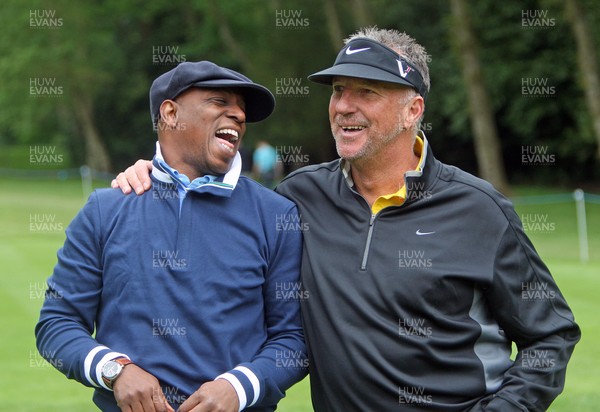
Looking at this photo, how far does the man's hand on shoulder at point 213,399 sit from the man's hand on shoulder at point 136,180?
869 millimetres

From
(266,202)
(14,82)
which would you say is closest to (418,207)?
(266,202)

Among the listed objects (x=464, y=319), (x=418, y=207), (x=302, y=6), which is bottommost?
(x=464, y=319)

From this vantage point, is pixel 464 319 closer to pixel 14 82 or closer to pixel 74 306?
pixel 74 306

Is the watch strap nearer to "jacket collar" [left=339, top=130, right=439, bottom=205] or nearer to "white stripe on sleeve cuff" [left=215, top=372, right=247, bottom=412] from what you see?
"white stripe on sleeve cuff" [left=215, top=372, right=247, bottom=412]

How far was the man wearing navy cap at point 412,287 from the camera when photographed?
13.3ft

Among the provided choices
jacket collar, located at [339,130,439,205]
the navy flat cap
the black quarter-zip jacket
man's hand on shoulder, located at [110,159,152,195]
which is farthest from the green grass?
the navy flat cap

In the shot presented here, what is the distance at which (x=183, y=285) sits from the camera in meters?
3.90

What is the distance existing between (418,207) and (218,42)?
135 feet

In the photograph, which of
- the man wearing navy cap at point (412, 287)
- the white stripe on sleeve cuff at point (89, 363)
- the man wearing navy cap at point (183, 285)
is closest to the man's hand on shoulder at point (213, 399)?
the man wearing navy cap at point (183, 285)

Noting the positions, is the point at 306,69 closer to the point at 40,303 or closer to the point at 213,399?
the point at 40,303

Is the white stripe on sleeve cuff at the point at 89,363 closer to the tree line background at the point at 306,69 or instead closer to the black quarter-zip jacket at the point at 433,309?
the black quarter-zip jacket at the point at 433,309

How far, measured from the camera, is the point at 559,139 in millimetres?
30594

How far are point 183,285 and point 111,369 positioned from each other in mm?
430

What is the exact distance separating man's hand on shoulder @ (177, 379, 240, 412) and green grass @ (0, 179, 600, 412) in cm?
440
